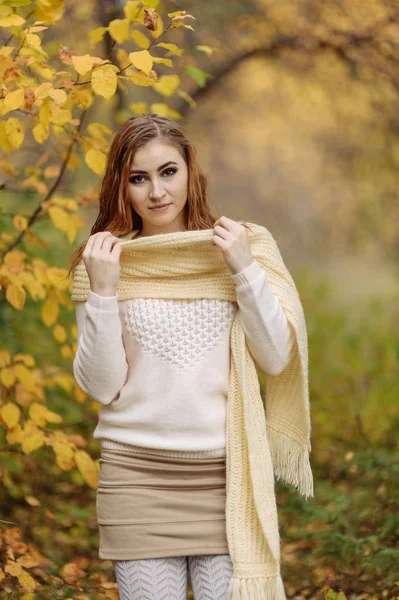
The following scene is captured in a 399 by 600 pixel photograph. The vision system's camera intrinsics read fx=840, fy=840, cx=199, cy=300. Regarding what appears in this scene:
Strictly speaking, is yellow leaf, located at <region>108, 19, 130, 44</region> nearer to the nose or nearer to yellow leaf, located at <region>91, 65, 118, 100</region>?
yellow leaf, located at <region>91, 65, 118, 100</region>

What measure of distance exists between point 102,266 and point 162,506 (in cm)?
61

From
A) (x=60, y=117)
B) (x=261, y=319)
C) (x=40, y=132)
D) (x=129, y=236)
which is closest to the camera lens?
(x=261, y=319)

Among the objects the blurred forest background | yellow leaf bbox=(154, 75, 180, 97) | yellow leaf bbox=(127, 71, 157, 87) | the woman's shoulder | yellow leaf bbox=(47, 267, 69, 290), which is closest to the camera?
the woman's shoulder

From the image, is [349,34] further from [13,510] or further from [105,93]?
[13,510]

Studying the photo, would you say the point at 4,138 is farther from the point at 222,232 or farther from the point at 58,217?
the point at 222,232

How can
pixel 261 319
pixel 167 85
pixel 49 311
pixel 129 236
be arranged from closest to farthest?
pixel 261 319 → pixel 129 236 → pixel 49 311 → pixel 167 85

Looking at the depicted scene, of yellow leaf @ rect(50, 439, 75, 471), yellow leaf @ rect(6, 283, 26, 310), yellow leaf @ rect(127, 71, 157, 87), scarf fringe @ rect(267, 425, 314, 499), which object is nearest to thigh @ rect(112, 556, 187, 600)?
scarf fringe @ rect(267, 425, 314, 499)

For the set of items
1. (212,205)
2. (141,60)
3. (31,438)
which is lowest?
(31,438)

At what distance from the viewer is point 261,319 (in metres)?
2.02

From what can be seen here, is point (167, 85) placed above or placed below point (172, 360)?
above

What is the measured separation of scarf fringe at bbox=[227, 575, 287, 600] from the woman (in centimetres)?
4

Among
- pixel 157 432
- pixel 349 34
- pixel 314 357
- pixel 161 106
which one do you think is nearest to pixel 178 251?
pixel 157 432

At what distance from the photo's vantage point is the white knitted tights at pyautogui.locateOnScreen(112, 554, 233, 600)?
2018mm

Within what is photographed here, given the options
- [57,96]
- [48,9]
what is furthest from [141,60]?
[48,9]
